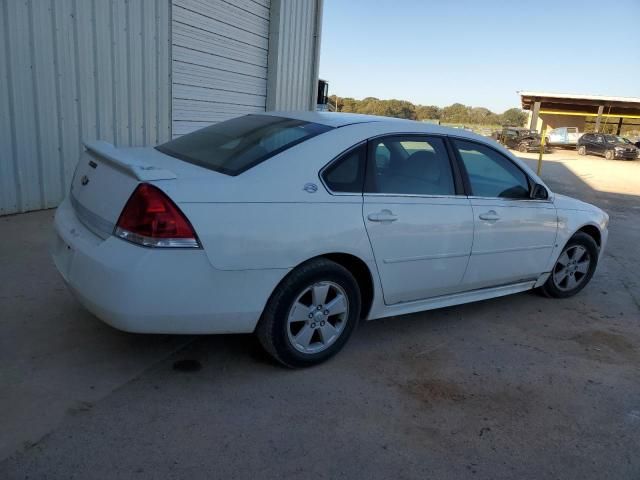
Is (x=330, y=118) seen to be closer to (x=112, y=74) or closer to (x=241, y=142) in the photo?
(x=241, y=142)

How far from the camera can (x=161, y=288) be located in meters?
2.74

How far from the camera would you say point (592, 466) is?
2.71 m

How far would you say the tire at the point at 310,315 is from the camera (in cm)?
→ 311

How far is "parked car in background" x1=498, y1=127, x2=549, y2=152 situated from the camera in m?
32.1

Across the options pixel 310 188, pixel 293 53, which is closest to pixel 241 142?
pixel 310 188

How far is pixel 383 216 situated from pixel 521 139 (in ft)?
105

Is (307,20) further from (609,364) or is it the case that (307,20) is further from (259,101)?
(609,364)

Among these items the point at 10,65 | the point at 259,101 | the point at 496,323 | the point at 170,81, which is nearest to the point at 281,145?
the point at 496,323

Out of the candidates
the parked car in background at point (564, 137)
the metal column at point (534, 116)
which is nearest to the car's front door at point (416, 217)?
the parked car in background at point (564, 137)

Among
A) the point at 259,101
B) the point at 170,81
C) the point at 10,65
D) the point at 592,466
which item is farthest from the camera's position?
the point at 259,101

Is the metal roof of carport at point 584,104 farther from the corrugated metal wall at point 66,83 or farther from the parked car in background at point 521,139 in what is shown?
the corrugated metal wall at point 66,83

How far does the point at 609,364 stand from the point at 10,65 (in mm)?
6182

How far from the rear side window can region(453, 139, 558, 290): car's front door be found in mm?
980

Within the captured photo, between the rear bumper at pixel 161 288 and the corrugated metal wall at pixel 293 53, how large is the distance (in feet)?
27.4
